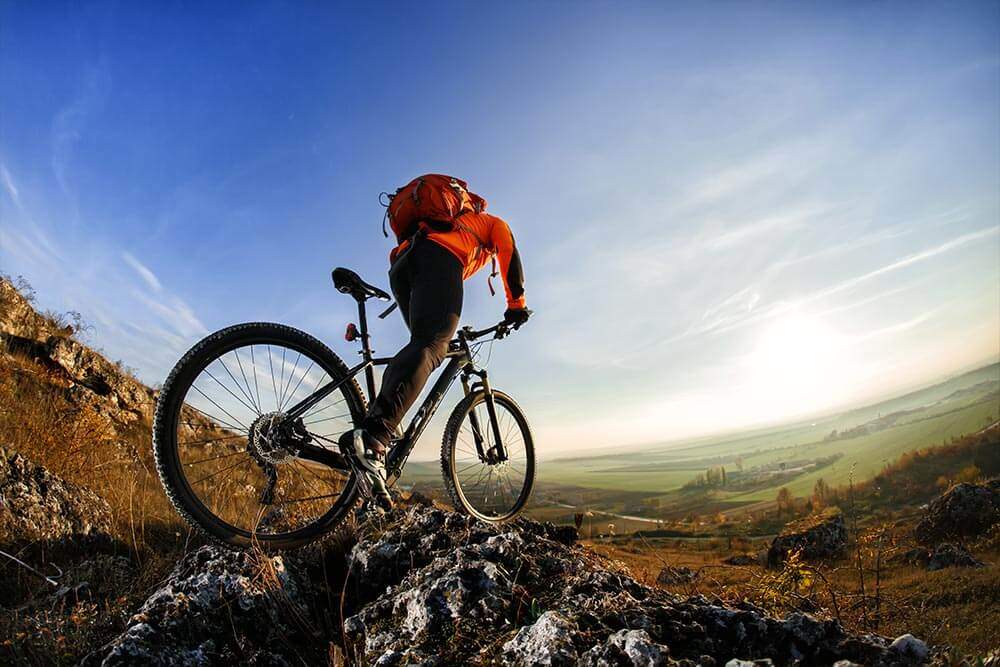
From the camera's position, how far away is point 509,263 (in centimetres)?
456

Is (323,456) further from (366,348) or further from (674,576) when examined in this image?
(674,576)

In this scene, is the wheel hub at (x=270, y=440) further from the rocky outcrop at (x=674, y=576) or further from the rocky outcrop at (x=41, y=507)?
the rocky outcrop at (x=674, y=576)

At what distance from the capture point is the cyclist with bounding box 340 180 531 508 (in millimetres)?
3117

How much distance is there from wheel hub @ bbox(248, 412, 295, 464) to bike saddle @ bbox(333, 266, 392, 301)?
1.13 meters

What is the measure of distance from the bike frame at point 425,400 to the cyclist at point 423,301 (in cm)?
25

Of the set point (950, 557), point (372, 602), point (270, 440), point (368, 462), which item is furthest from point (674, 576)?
point (950, 557)

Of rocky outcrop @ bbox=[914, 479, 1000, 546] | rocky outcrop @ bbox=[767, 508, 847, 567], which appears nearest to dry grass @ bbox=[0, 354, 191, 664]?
rocky outcrop @ bbox=[767, 508, 847, 567]

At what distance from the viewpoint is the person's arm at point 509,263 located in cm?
426

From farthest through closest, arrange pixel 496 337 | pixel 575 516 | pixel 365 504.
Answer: pixel 496 337 < pixel 575 516 < pixel 365 504

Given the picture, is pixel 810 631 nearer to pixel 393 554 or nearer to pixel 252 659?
pixel 393 554

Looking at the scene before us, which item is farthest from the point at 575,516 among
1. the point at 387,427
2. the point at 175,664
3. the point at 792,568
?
the point at 175,664

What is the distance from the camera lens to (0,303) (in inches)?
344

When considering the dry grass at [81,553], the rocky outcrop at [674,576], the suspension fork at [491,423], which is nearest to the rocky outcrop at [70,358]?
the dry grass at [81,553]

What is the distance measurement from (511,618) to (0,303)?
1124cm
